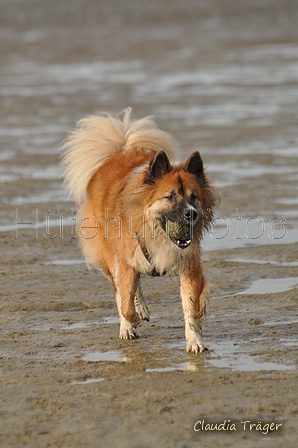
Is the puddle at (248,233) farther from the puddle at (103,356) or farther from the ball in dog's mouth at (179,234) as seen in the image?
the puddle at (103,356)

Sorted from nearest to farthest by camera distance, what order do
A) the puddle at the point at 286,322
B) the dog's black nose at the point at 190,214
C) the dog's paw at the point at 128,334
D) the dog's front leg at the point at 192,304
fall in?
the dog's black nose at the point at 190,214 → the dog's front leg at the point at 192,304 → the dog's paw at the point at 128,334 → the puddle at the point at 286,322

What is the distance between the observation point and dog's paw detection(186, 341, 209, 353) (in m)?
Answer: 5.20

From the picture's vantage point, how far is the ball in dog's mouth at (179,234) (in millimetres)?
5149

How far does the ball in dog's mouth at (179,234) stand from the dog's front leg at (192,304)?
0.31 meters

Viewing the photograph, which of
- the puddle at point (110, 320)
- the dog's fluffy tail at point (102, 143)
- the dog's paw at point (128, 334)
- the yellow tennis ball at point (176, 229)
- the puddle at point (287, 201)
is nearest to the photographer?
the yellow tennis ball at point (176, 229)

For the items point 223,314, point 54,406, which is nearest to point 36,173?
point 223,314

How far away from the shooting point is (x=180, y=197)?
16.7 feet

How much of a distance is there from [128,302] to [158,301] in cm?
89

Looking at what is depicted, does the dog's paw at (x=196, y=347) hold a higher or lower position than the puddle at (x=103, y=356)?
higher

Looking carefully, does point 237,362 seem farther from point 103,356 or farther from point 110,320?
point 110,320

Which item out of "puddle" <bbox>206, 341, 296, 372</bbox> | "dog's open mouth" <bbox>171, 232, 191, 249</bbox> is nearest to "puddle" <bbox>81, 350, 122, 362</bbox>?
"puddle" <bbox>206, 341, 296, 372</bbox>

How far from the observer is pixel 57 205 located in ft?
31.1

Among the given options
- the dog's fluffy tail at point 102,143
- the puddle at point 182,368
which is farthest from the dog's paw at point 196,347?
the dog's fluffy tail at point 102,143

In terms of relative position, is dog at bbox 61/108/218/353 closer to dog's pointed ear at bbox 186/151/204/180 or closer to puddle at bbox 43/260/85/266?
dog's pointed ear at bbox 186/151/204/180
